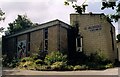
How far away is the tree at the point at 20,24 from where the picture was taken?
134 feet

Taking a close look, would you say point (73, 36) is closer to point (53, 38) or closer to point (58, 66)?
point (53, 38)

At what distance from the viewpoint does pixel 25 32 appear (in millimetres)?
26875

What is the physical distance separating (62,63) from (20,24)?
24.0 meters

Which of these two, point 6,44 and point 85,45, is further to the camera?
point 6,44

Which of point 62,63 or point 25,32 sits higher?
point 25,32

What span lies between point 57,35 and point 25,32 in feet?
15.2

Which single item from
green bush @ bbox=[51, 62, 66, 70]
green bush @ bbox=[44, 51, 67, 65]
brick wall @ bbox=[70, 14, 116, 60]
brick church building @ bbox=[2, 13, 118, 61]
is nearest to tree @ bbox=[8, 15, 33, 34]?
brick church building @ bbox=[2, 13, 118, 61]

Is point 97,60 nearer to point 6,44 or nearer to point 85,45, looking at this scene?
point 85,45

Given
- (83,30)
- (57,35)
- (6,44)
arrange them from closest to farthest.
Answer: (57,35) < (83,30) < (6,44)

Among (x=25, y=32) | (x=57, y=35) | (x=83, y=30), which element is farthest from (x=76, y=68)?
(x=25, y=32)

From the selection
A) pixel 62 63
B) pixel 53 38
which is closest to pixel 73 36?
pixel 53 38

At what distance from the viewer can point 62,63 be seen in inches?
773

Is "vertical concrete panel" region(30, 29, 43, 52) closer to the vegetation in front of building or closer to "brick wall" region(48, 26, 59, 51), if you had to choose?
"brick wall" region(48, 26, 59, 51)

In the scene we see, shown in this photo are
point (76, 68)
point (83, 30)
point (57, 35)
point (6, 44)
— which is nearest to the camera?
point (76, 68)
